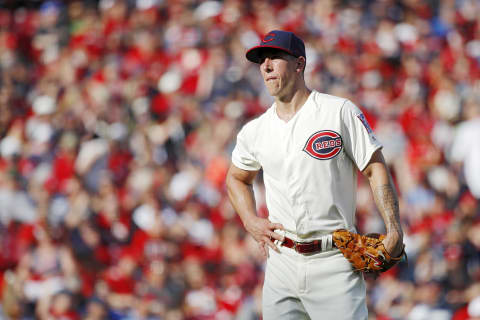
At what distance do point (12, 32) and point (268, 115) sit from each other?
29.0 feet

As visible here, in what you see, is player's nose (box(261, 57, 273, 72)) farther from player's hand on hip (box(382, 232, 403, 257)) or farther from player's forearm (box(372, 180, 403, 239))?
player's hand on hip (box(382, 232, 403, 257))

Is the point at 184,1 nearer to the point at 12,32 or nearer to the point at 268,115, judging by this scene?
the point at 12,32

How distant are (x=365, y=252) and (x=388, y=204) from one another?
0.25 m

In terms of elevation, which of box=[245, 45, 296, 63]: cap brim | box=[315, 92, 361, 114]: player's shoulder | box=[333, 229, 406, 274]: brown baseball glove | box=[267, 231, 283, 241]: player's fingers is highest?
box=[245, 45, 296, 63]: cap brim

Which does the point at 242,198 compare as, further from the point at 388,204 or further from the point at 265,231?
the point at 388,204

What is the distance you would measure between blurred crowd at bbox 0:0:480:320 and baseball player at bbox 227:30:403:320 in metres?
3.05

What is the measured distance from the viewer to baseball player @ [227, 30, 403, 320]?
315 cm

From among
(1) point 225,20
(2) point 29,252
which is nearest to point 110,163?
(2) point 29,252

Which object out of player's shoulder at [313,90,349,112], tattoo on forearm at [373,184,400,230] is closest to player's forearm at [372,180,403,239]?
tattoo on forearm at [373,184,400,230]

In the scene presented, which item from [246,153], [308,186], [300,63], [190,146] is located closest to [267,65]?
[300,63]

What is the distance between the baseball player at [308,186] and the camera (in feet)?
10.3

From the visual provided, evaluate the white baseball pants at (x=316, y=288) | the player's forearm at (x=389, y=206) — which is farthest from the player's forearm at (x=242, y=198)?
the player's forearm at (x=389, y=206)

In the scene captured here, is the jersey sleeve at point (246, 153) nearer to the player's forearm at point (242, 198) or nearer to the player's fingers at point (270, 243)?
the player's forearm at point (242, 198)

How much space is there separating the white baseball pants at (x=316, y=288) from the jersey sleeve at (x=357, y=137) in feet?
1.57
